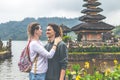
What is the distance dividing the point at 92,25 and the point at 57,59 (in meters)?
49.2

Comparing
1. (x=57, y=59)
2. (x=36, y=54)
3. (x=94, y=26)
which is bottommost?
(x=94, y=26)

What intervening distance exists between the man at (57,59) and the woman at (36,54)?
92 mm

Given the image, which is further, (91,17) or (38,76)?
(91,17)

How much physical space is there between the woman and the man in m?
0.09

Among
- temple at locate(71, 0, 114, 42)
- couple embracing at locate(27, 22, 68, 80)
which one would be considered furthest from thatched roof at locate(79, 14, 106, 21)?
couple embracing at locate(27, 22, 68, 80)

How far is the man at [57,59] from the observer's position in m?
8.12

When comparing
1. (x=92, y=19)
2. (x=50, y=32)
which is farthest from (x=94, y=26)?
(x=50, y=32)

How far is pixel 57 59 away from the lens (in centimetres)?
819

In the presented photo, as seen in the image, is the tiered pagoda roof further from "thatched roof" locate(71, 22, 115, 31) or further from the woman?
the woman

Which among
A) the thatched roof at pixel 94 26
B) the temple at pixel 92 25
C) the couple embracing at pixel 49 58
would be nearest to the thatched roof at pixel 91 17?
the temple at pixel 92 25

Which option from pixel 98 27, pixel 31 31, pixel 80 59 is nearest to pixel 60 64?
pixel 31 31

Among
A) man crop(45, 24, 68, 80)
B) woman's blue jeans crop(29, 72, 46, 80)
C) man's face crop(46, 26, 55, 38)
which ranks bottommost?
woman's blue jeans crop(29, 72, 46, 80)

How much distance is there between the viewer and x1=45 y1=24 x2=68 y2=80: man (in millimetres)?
8117

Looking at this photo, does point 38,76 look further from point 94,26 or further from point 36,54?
point 94,26
